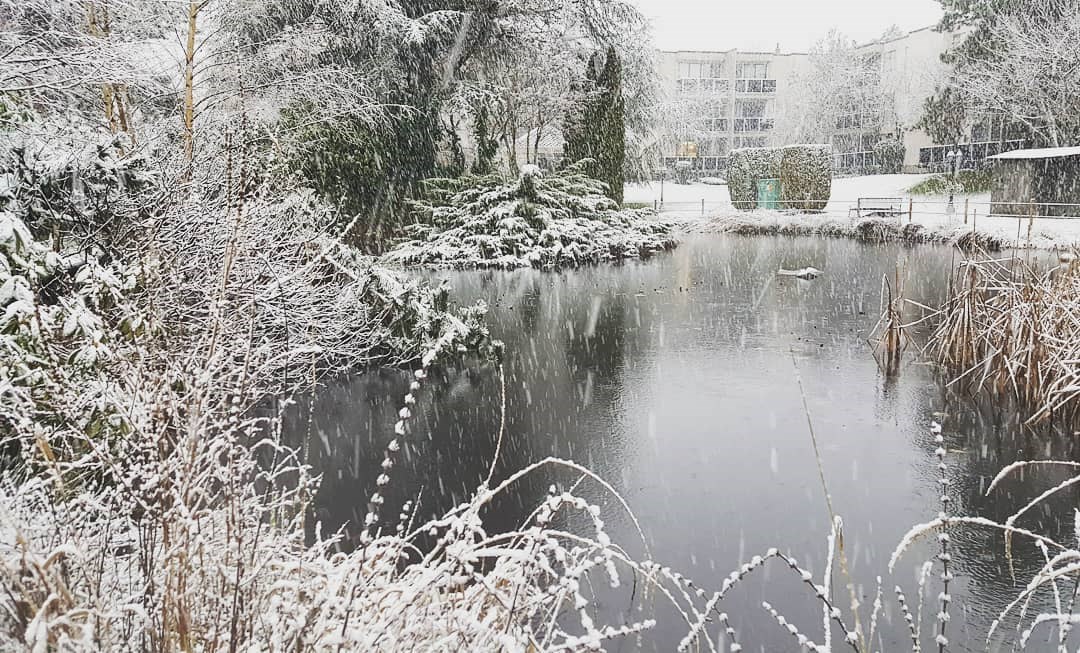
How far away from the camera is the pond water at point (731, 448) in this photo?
438cm

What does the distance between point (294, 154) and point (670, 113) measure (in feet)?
62.1

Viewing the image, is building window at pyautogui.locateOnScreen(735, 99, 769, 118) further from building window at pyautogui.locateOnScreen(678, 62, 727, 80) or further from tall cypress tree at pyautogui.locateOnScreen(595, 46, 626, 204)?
tall cypress tree at pyautogui.locateOnScreen(595, 46, 626, 204)

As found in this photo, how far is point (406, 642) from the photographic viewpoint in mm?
2027

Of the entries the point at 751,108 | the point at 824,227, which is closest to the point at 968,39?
the point at 824,227

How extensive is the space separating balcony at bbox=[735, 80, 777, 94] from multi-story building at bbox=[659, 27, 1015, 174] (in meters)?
0.07

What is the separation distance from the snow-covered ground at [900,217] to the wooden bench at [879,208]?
261mm

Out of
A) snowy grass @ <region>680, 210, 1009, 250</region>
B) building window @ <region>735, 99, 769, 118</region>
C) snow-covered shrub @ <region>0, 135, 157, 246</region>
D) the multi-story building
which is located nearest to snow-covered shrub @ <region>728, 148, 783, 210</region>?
the multi-story building

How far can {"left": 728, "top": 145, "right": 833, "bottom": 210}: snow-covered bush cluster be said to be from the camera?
1104 inches

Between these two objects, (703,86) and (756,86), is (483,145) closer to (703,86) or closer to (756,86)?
(703,86)

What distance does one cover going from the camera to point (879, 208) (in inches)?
1045

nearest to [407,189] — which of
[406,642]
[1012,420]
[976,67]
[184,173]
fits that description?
[184,173]

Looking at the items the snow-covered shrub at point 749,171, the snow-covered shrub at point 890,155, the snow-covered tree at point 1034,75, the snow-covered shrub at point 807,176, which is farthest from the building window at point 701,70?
the snow-covered shrub at point 807,176

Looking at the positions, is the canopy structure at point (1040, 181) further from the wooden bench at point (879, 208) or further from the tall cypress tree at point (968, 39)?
the tall cypress tree at point (968, 39)

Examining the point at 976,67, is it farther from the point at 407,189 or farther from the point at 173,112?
the point at 173,112
